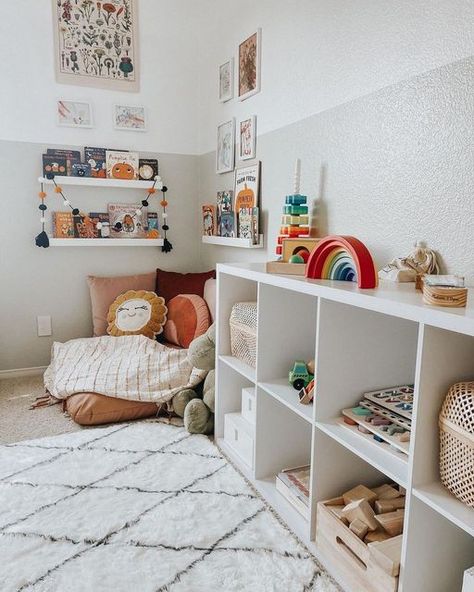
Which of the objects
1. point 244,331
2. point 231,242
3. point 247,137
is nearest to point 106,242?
point 231,242

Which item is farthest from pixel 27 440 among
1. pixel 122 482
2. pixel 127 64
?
pixel 127 64

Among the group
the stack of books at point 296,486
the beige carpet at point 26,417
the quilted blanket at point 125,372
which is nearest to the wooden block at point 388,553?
the stack of books at point 296,486

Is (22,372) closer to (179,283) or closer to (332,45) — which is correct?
(179,283)

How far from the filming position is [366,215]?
1540 millimetres

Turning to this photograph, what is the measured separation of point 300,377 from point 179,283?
1.42 metres

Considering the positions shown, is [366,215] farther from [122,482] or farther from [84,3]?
[84,3]

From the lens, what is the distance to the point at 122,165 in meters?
2.80

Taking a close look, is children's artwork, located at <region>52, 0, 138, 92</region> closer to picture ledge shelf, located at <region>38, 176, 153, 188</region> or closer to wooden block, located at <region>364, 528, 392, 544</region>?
picture ledge shelf, located at <region>38, 176, 153, 188</region>

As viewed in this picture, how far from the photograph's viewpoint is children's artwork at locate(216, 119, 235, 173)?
246 centimetres

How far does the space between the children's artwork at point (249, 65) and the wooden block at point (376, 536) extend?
1824 mm

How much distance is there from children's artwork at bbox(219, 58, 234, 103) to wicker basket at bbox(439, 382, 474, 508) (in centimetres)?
202

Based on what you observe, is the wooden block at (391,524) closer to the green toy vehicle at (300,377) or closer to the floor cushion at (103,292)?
the green toy vehicle at (300,377)

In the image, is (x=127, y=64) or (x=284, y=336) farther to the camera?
(x=127, y=64)

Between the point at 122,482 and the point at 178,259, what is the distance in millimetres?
1716
